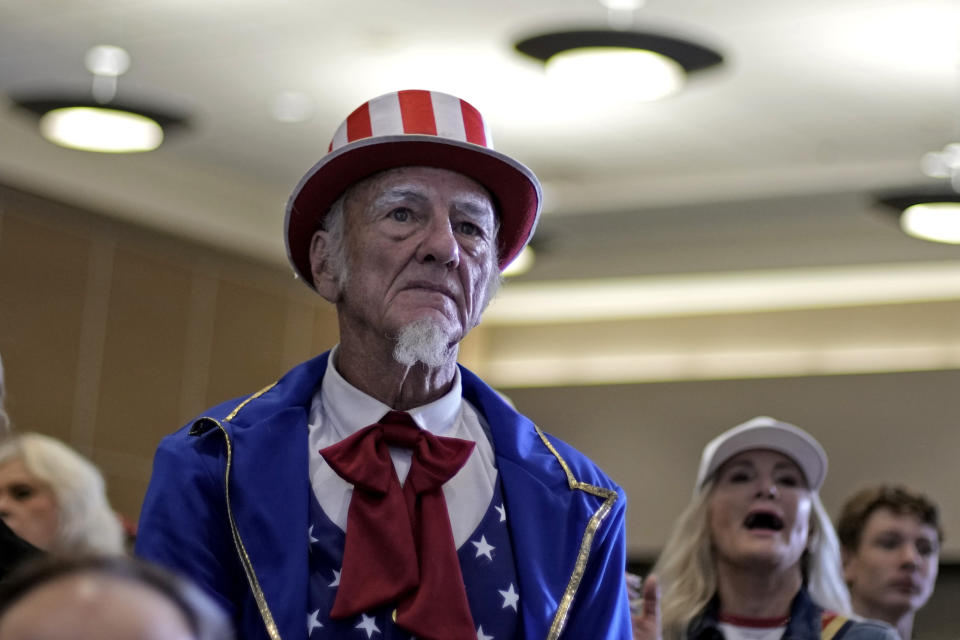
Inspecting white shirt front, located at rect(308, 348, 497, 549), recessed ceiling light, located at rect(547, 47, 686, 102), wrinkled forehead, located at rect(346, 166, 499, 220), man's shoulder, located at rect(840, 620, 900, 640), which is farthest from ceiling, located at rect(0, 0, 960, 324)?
white shirt front, located at rect(308, 348, 497, 549)

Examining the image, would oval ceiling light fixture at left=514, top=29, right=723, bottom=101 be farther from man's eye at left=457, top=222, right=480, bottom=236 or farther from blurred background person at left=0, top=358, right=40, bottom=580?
blurred background person at left=0, top=358, right=40, bottom=580

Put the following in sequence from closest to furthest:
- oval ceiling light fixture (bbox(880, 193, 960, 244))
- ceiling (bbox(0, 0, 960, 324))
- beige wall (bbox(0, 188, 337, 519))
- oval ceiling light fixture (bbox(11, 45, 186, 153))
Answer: ceiling (bbox(0, 0, 960, 324)), oval ceiling light fixture (bbox(11, 45, 186, 153)), oval ceiling light fixture (bbox(880, 193, 960, 244)), beige wall (bbox(0, 188, 337, 519))

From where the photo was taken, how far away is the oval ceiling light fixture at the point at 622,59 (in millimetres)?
6417

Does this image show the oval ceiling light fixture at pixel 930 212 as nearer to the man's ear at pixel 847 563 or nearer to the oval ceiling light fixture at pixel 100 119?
the oval ceiling light fixture at pixel 100 119

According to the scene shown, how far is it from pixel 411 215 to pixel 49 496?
6.11ft

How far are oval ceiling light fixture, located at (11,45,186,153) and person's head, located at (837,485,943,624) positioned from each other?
415cm

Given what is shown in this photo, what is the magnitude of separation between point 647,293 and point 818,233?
56.2 inches

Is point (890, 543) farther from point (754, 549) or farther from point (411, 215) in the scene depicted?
point (411, 215)

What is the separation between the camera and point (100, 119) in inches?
294

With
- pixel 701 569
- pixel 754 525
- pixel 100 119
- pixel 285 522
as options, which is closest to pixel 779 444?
pixel 754 525

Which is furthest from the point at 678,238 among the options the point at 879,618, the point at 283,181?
the point at 879,618

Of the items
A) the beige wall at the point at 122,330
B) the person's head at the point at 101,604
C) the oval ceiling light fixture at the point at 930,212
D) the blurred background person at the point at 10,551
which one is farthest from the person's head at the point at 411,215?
the beige wall at the point at 122,330

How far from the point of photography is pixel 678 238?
1073 centimetres

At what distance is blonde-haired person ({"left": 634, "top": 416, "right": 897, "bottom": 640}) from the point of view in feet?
12.3
